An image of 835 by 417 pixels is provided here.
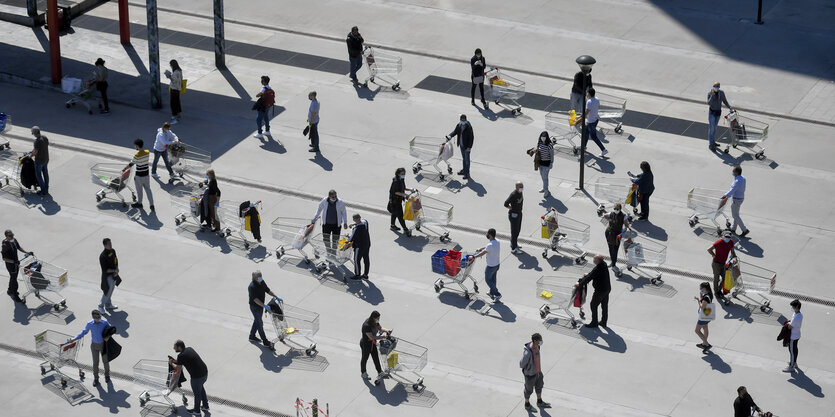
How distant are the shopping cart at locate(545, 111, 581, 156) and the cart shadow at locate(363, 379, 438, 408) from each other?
11.1 m

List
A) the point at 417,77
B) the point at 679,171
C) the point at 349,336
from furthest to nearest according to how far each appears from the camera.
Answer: the point at 417,77 < the point at 679,171 < the point at 349,336

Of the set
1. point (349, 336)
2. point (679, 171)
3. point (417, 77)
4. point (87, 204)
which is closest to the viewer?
point (349, 336)

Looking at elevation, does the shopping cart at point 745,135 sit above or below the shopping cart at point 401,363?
above

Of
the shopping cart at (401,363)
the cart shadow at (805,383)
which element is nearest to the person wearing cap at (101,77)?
the shopping cart at (401,363)

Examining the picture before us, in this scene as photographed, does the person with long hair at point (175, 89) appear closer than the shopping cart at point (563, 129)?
No

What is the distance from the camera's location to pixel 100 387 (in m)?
21.9

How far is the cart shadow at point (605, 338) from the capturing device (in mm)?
23094

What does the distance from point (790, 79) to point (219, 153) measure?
1666cm

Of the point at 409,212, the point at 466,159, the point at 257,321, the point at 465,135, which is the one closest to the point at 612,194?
the point at 466,159

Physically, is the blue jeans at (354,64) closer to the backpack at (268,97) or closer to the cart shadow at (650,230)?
the backpack at (268,97)

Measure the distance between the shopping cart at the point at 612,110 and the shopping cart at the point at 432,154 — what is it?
4.46 m

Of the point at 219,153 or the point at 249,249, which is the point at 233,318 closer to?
the point at 249,249

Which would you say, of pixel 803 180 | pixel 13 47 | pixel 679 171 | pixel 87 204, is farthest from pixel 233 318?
pixel 13 47

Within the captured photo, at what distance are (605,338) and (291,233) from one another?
7.18m
